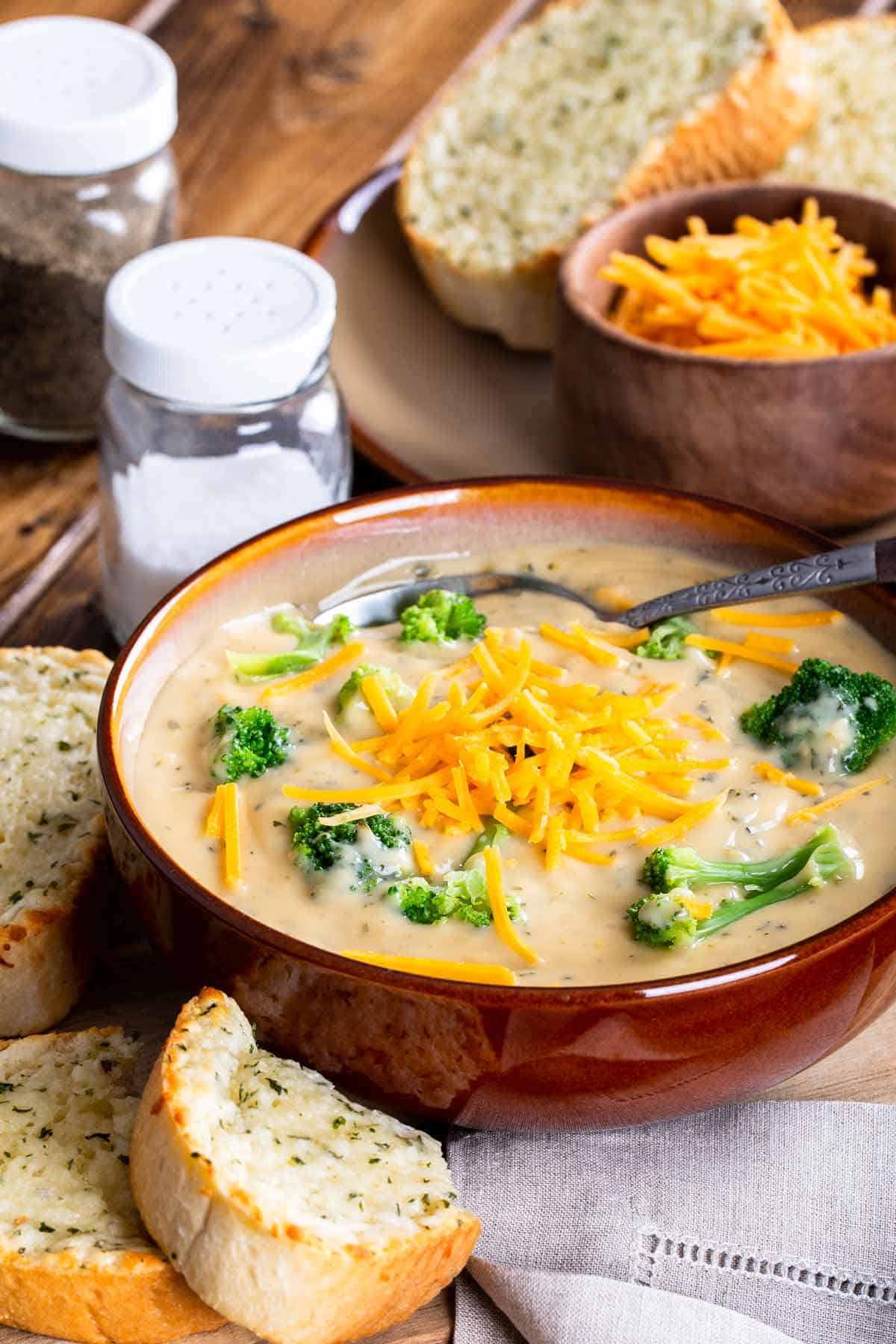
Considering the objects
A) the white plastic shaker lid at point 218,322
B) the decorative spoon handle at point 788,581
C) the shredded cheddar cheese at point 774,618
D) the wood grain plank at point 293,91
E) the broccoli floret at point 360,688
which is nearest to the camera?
the broccoli floret at point 360,688

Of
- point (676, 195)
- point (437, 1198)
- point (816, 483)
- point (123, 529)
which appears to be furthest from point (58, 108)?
point (437, 1198)

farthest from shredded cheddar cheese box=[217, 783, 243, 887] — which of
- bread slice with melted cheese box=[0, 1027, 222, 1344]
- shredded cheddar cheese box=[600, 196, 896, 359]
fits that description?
shredded cheddar cheese box=[600, 196, 896, 359]

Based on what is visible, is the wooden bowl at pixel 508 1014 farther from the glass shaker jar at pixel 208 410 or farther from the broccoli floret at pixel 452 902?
the glass shaker jar at pixel 208 410

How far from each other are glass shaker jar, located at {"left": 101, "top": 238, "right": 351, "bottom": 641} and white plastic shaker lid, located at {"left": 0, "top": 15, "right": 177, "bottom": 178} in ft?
1.22

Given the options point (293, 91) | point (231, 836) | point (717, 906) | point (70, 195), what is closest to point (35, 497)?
point (70, 195)

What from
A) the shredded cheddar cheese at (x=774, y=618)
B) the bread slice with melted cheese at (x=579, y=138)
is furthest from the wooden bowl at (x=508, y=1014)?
the bread slice with melted cheese at (x=579, y=138)

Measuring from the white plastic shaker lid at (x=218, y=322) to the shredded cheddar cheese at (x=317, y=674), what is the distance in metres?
0.57

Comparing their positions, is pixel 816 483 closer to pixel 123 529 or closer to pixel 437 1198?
pixel 123 529

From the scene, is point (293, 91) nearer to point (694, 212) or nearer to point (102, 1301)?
point (694, 212)

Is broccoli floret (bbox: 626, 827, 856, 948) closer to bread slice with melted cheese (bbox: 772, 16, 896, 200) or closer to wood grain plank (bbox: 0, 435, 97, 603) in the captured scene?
wood grain plank (bbox: 0, 435, 97, 603)

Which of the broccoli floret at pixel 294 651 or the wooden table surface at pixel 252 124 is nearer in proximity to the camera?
the broccoli floret at pixel 294 651

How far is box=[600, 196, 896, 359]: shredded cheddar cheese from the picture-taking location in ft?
11.6

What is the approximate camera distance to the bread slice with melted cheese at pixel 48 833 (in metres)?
2.66

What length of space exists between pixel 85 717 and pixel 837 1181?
58.1 inches
